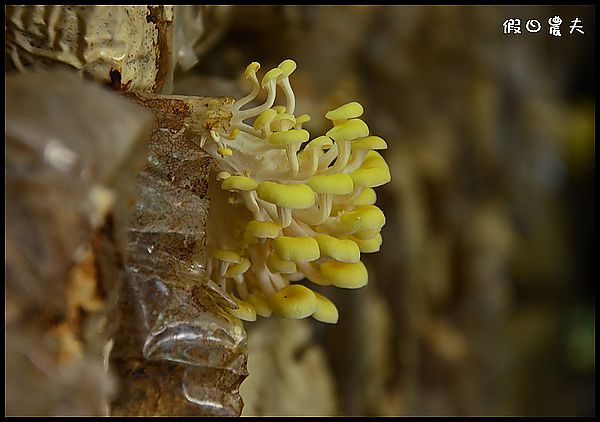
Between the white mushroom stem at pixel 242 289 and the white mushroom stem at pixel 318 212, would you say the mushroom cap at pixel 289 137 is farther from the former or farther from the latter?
the white mushroom stem at pixel 242 289

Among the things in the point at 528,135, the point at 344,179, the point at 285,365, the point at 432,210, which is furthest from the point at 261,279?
the point at 528,135

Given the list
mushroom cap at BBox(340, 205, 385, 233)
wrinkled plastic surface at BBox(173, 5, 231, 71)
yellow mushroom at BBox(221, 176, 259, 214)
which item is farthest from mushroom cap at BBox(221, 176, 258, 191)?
wrinkled plastic surface at BBox(173, 5, 231, 71)

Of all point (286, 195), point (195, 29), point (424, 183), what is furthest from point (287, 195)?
point (424, 183)

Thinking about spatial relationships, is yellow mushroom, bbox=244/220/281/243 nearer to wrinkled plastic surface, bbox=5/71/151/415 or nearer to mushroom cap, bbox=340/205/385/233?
mushroom cap, bbox=340/205/385/233

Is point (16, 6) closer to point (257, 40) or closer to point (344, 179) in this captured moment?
point (344, 179)

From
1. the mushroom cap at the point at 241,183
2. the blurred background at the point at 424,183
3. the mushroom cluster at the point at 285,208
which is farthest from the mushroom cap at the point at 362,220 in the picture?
the blurred background at the point at 424,183
